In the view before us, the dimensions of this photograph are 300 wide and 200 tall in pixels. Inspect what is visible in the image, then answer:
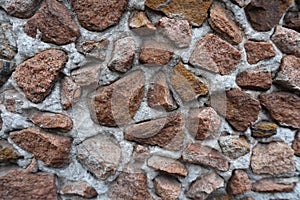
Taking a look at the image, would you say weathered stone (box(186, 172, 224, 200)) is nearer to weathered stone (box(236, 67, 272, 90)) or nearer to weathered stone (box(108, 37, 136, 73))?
weathered stone (box(236, 67, 272, 90))

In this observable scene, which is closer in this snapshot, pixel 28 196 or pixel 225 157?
pixel 28 196

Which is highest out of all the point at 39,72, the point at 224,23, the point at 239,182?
the point at 224,23

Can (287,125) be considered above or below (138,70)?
below

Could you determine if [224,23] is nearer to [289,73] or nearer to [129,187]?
[289,73]

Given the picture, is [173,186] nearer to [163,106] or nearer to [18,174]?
[163,106]

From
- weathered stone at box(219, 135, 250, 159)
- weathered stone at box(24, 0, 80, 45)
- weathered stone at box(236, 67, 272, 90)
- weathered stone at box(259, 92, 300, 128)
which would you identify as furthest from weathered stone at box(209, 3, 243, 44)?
weathered stone at box(24, 0, 80, 45)

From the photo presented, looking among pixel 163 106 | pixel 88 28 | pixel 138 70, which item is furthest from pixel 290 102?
pixel 88 28

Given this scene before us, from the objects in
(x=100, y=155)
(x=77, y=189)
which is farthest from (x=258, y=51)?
(x=77, y=189)
